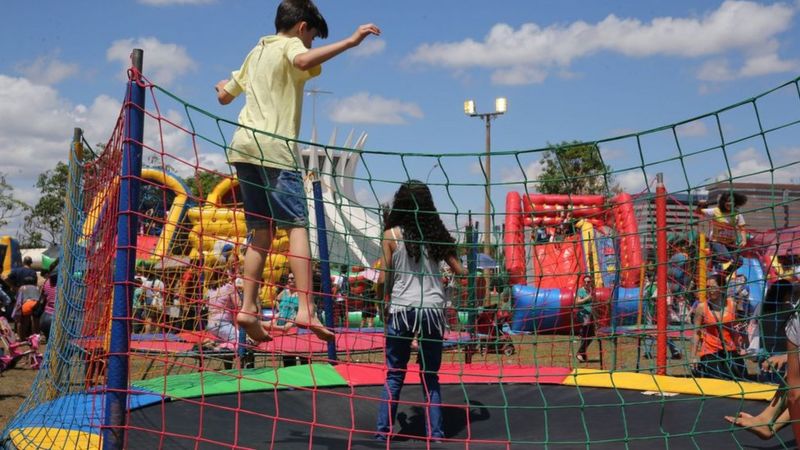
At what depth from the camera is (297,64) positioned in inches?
105

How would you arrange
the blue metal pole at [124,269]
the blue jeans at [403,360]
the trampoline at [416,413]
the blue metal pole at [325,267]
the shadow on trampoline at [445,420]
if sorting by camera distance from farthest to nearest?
the blue metal pole at [325,267]
the shadow on trampoline at [445,420]
the blue jeans at [403,360]
the trampoline at [416,413]
the blue metal pole at [124,269]

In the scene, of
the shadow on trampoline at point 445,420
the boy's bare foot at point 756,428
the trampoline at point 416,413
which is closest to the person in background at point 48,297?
the trampoline at point 416,413

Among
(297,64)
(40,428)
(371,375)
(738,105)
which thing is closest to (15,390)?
(371,375)

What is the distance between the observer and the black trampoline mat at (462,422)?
9.55 feet

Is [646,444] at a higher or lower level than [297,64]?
lower

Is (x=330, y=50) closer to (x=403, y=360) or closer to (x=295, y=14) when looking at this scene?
(x=295, y=14)

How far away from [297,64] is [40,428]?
61.6 inches

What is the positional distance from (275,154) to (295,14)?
0.55 m

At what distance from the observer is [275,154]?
8.72 feet

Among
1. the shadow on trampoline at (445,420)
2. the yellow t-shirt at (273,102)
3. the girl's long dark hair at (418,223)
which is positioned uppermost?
the yellow t-shirt at (273,102)

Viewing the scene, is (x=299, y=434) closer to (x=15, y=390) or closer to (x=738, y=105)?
(x=738, y=105)

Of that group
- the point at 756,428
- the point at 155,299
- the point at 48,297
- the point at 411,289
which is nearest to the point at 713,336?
the point at 756,428

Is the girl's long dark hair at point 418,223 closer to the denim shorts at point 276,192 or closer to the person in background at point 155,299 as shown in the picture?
the denim shorts at point 276,192

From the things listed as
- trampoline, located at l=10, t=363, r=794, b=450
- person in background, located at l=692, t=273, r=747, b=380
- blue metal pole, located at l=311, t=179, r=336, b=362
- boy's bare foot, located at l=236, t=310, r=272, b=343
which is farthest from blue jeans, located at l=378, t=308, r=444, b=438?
person in background, located at l=692, t=273, r=747, b=380
